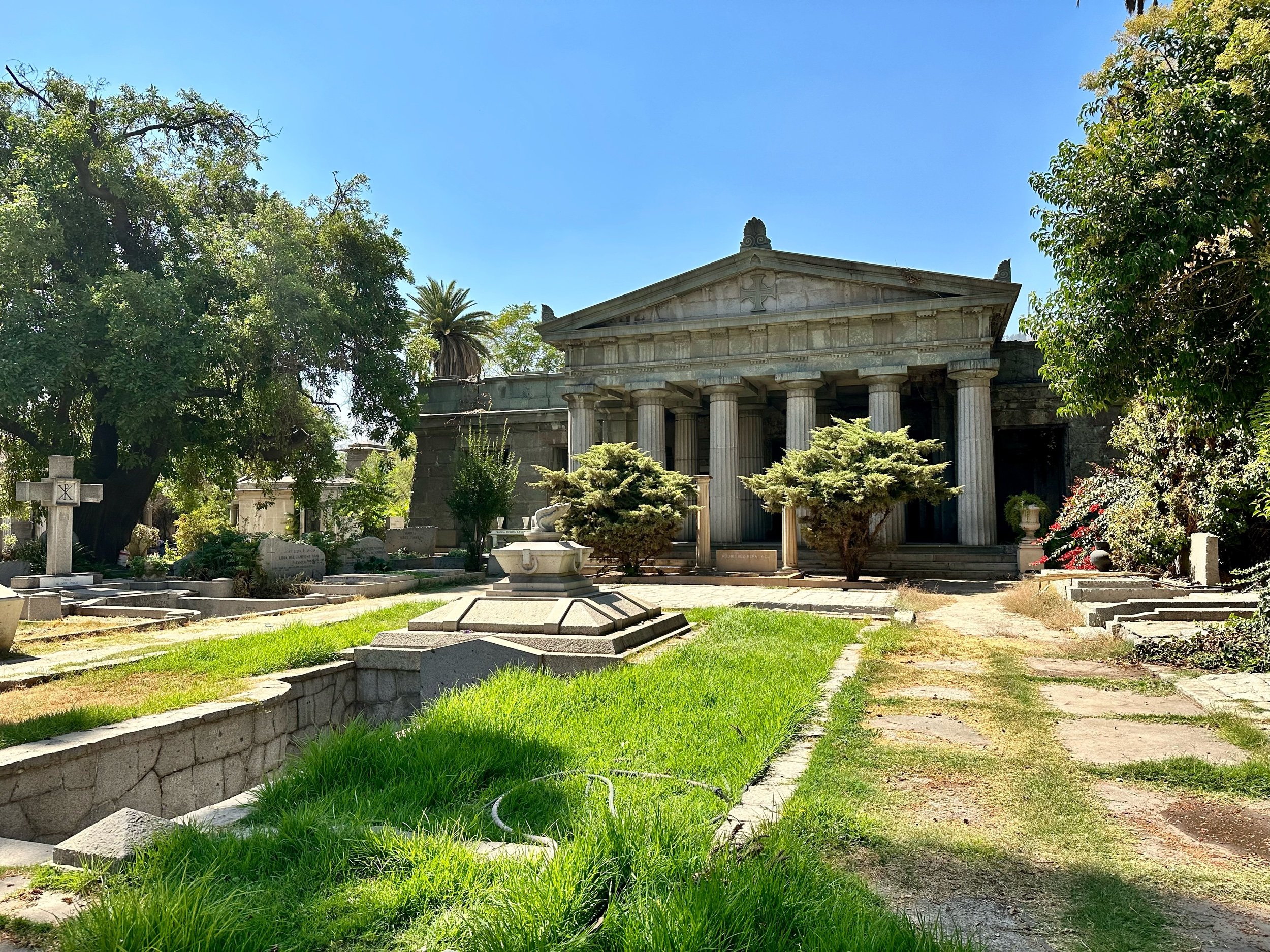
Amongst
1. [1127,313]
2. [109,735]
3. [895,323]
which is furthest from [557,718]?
[895,323]

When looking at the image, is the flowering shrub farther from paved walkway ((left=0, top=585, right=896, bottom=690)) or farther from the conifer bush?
the conifer bush

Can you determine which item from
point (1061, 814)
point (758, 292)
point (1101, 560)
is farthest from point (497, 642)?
point (758, 292)

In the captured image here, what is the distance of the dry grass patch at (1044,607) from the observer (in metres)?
10.2

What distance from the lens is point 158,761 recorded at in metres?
5.26

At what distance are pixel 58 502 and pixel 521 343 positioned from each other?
104ft

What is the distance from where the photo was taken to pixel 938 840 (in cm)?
323

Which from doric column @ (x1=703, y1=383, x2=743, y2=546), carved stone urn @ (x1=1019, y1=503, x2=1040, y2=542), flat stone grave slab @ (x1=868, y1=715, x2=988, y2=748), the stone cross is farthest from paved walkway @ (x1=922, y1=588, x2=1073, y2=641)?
the stone cross

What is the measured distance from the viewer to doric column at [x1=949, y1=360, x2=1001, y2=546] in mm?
19375

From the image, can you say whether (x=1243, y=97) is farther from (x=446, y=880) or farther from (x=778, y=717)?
(x=446, y=880)

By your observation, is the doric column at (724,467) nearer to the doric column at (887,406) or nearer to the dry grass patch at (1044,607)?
the doric column at (887,406)

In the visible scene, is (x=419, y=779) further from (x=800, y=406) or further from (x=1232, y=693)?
(x=800, y=406)

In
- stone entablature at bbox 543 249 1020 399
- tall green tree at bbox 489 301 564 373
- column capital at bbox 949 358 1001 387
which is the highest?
tall green tree at bbox 489 301 564 373

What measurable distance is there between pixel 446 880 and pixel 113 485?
20.4 metres

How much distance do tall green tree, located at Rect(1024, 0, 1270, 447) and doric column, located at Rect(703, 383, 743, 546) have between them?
13958 millimetres
